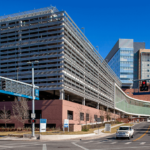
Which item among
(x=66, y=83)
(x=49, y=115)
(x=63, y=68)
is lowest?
(x=49, y=115)

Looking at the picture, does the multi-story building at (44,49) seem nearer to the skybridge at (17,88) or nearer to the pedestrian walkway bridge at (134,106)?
the skybridge at (17,88)

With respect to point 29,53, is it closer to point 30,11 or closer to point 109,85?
point 30,11

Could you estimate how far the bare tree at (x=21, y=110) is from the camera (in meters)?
42.4

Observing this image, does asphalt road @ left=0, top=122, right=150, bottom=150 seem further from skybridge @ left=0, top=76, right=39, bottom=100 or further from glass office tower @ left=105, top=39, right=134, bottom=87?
glass office tower @ left=105, top=39, right=134, bottom=87

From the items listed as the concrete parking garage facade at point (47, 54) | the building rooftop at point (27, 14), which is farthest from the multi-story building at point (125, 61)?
the building rooftop at point (27, 14)

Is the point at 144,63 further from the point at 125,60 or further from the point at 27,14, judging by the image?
the point at 27,14

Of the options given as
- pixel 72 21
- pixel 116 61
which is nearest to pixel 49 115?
pixel 72 21

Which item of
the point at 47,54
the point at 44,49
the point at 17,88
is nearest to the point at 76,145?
the point at 17,88

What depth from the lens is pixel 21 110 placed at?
4450 cm

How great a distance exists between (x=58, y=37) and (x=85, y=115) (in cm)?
2203

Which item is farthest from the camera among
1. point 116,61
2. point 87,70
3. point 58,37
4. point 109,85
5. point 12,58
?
point 116,61

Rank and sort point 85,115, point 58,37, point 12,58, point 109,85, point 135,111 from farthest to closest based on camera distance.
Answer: point 135,111
point 109,85
point 85,115
point 12,58
point 58,37

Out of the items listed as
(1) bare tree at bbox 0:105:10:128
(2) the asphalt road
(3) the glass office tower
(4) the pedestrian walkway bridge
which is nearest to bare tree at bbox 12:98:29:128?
(1) bare tree at bbox 0:105:10:128

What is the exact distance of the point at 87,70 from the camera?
6388 cm
